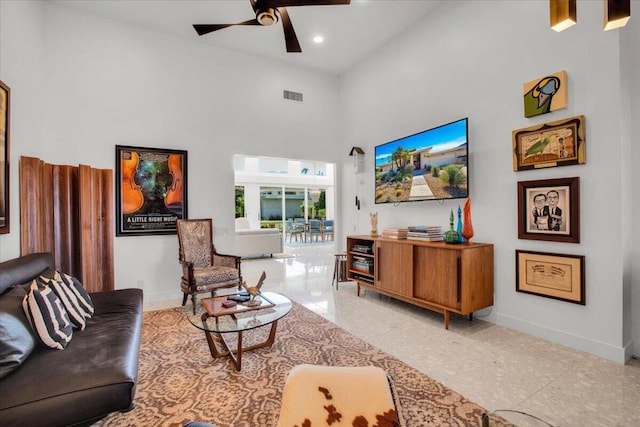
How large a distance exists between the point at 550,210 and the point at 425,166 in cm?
141

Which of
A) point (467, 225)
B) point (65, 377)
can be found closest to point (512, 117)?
point (467, 225)

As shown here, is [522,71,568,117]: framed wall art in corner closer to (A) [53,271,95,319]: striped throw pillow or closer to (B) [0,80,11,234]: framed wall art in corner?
(A) [53,271,95,319]: striped throw pillow

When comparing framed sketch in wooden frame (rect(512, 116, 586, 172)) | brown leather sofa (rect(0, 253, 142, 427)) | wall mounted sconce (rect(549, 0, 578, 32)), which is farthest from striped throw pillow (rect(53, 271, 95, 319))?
framed sketch in wooden frame (rect(512, 116, 586, 172))

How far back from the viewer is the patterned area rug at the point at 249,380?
5.99 ft

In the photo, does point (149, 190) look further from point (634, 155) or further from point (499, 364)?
point (634, 155)

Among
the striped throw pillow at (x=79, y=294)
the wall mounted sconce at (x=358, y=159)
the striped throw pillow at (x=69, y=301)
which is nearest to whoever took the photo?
the striped throw pillow at (x=69, y=301)

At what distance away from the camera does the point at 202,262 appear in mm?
4211

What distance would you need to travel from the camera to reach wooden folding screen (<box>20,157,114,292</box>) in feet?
9.30

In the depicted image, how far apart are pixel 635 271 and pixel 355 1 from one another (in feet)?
13.2

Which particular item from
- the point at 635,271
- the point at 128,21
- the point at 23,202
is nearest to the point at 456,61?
the point at 635,271

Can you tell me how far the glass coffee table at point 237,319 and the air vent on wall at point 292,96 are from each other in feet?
12.5

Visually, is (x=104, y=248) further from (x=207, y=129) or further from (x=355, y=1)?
(x=355, y=1)

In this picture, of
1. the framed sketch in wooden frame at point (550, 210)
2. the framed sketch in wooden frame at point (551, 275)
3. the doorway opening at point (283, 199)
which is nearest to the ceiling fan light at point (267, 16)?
the framed sketch in wooden frame at point (550, 210)

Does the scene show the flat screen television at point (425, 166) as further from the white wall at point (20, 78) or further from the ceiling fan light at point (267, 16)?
the white wall at point (20, 78)
